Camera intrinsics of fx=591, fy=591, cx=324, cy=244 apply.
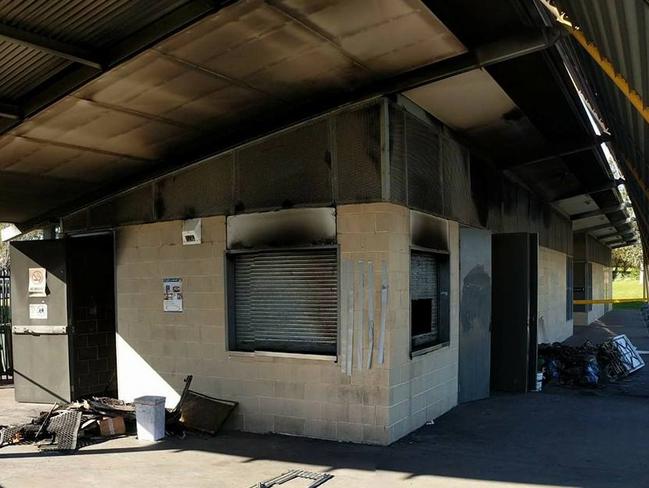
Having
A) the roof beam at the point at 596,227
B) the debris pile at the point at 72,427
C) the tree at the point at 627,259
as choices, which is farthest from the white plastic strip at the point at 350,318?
the tree at the point at 627,259

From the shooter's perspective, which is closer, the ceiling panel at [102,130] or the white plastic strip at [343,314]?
the ceiling panel at [102,130]

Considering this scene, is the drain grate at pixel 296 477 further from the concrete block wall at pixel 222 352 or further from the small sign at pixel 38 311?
the small sign at pixel 38 311

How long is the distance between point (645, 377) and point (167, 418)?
28.1 ft

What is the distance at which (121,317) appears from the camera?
8477 millimetres

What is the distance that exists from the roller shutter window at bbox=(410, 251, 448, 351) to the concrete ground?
3.57 ft

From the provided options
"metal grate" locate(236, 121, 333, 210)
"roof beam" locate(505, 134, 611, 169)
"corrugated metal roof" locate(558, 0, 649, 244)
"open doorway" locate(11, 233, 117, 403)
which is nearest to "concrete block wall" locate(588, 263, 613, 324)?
Answer: "roof beam" locate(505, 134, 611, 169)

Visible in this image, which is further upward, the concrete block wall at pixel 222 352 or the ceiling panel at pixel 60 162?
the ceiling panel at pixel 60 162

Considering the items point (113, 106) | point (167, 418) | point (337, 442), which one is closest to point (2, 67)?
point (113, 106)

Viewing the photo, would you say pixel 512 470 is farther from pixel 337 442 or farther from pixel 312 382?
pixel 312 382

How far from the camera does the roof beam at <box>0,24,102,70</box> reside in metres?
4.47

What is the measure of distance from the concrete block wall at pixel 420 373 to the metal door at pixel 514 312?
5.22ft

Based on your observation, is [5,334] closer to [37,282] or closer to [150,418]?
[37,282]

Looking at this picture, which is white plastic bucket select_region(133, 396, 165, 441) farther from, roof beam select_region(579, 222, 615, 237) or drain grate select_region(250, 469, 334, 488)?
roof beam select_region(579, 222, 615, 237)

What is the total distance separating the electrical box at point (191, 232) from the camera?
25.1ft
